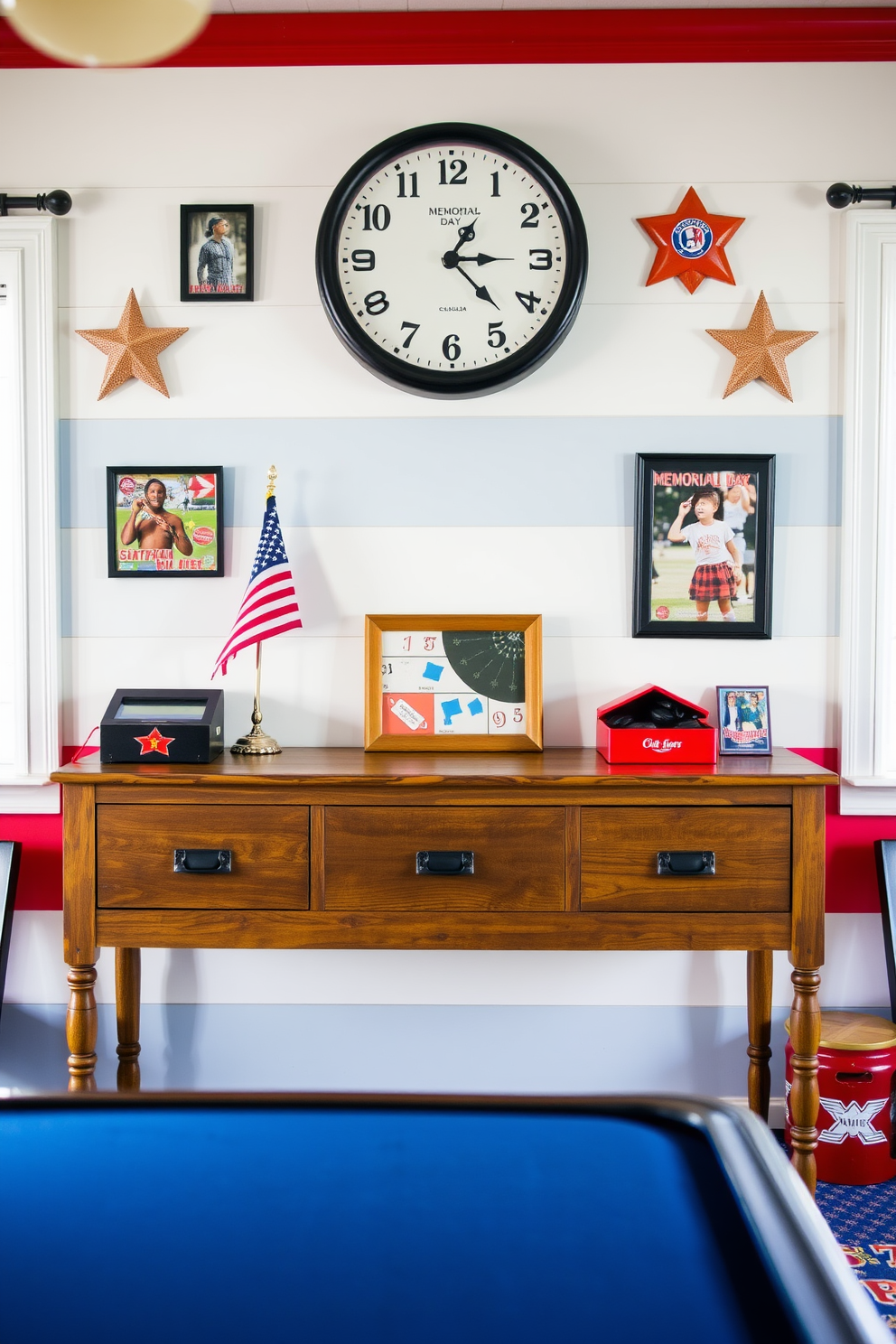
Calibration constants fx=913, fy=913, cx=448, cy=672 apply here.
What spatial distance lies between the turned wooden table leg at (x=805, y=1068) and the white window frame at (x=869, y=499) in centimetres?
58

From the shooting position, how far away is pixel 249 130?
220cm

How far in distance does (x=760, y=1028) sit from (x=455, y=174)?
213 centimetres

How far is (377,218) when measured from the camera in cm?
216

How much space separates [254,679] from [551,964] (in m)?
1.02

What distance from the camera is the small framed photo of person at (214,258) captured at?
2.20 metres

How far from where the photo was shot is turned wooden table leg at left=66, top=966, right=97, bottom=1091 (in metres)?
1.84

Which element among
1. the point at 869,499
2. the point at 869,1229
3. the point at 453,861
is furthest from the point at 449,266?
the point at 869,1229

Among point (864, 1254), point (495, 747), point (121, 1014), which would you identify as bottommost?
point (864, 1254)

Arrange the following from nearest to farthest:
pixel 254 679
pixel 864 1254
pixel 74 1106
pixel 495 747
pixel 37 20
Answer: pixel 74 1106 → pixel 37 20 → pixel 864 1254 → pixel 495 747 → pixel 254 679

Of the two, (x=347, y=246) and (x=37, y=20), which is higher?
(x=347, y=246)

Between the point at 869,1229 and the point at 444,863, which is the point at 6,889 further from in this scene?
the point at 869,1229

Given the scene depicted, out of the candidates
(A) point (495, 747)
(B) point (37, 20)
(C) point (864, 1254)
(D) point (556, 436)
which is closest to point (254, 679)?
(A) point (495, 747)

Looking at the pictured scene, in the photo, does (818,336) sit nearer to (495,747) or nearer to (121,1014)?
(495,747)

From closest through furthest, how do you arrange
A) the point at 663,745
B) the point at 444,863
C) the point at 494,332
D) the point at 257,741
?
the point at 444,863 < the point at 663,745 < the point at 257,741 < the point at 494,332
